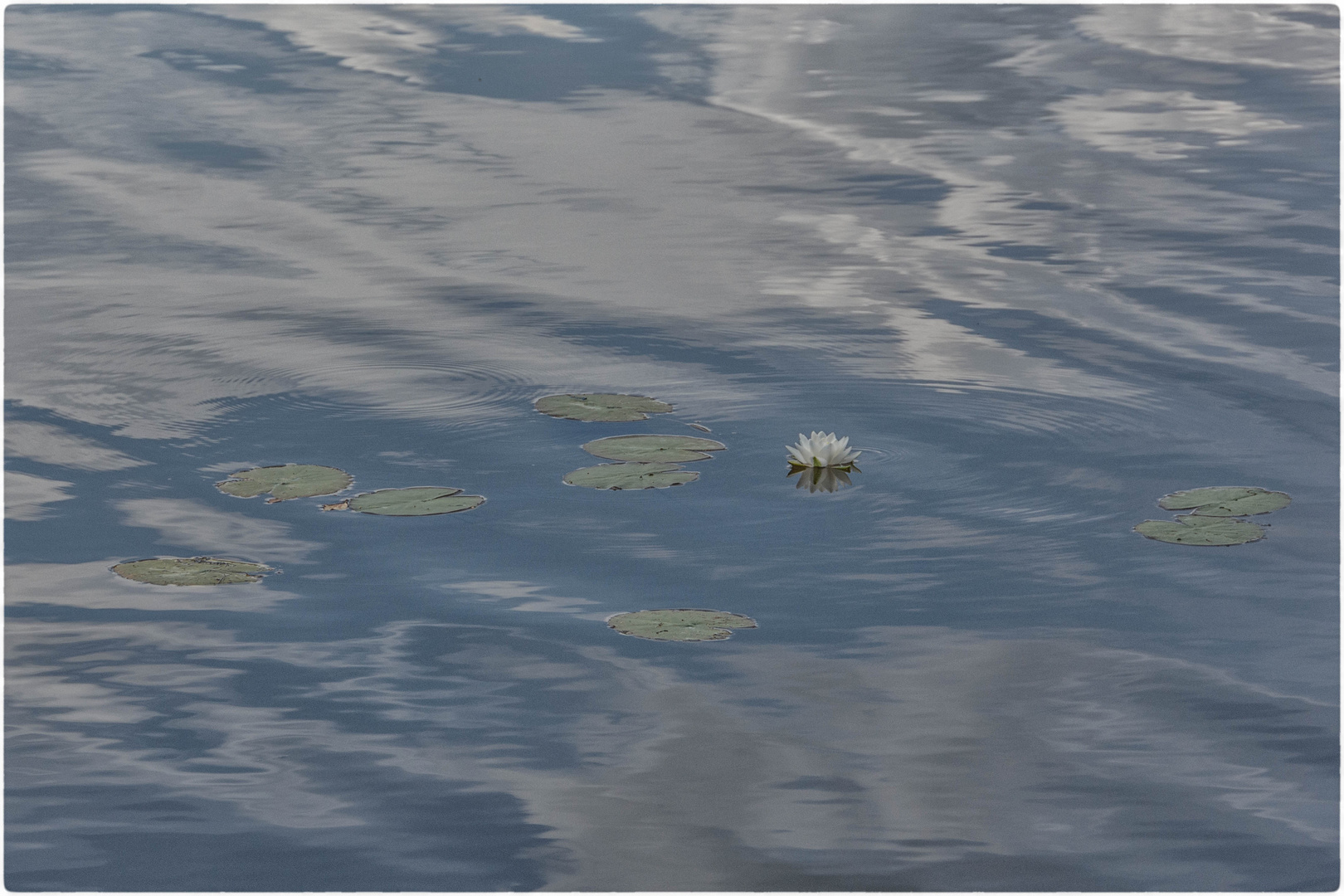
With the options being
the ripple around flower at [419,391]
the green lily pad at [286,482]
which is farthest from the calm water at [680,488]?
the green lily pad at [286,482]

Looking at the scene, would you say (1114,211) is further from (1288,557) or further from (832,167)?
(1288,557)

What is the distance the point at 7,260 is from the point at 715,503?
501 centimetres

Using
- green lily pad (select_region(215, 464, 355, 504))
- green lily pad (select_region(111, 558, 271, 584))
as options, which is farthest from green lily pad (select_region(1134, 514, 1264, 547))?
green lily pad (select_region(111, 558, 271, 584))

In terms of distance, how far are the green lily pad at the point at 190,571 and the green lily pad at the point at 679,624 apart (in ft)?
4.05

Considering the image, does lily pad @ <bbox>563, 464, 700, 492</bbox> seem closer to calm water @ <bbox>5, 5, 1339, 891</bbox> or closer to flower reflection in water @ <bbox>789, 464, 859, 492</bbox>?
calm water @ <bbox>5, 5, 1339, 891</bbox>

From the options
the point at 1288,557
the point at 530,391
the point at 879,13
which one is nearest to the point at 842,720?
the point at 1288,557

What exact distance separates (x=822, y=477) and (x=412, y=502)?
58.5 inches

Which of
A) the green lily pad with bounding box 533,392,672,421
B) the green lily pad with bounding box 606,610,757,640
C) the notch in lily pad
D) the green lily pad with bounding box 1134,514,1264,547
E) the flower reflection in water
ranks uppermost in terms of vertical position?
the green lily pad with bounding box 533,392,672,421

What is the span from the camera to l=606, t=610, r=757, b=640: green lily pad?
4.45 m

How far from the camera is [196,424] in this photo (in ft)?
20.1

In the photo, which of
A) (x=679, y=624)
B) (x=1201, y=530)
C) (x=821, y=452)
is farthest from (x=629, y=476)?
(x=1201, y=530)

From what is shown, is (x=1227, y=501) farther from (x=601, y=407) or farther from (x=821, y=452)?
(x=601, y=407)

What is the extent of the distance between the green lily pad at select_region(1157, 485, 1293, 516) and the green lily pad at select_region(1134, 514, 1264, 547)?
0.05m

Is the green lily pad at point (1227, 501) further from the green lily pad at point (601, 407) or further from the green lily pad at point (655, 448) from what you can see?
the green lily pad at point (601, 407)
